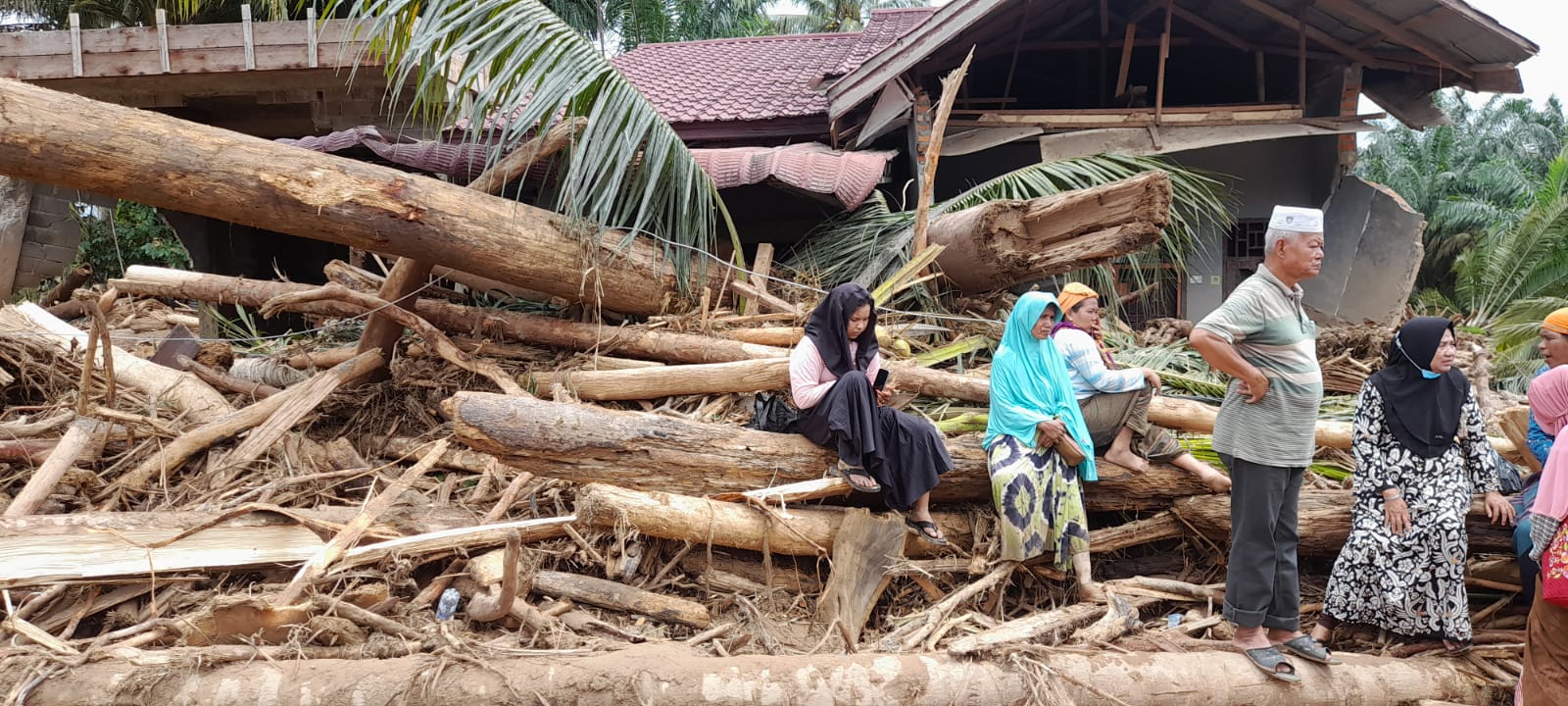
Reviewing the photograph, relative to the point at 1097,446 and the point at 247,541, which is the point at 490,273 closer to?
the point at 247,541

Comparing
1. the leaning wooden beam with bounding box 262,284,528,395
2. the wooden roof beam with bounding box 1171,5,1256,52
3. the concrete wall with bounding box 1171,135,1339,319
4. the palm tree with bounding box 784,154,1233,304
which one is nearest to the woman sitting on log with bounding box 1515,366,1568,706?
the palm tree with bounding box 784,154,1233,304

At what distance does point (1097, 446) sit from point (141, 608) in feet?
15.0

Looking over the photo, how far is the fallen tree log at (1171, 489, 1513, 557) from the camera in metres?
4.54

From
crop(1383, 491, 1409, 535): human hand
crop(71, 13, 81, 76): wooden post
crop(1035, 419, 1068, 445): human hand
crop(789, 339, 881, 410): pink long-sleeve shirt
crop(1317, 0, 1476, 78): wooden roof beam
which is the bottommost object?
crop(1383, 491, 1409, 535): human hand

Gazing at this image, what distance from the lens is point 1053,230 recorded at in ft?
19.6

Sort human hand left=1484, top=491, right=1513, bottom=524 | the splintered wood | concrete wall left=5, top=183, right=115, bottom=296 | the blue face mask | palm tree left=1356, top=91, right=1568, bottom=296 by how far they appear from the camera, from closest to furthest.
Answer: the splintered wood → the blue face mask → human hand left=1484, top=491, right=1513, bottom=524 → concrete wall left=5, top=183, right=115, bottom=296 → palm tree left=1356, top=91, right=1568, bottom=296

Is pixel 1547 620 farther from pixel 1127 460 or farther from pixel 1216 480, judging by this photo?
pixel 1127 460

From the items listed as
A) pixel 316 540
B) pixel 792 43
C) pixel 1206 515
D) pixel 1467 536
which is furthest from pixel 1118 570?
pixel 792 43

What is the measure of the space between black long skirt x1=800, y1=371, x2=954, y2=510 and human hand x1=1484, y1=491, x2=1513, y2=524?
2.30 metres

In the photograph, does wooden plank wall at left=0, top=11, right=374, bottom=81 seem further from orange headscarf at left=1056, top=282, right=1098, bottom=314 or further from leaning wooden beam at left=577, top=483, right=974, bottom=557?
orange headscarf at left=1056, top=282, right=1098, bottom=314

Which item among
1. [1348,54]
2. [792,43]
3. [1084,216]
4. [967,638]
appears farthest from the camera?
[792,43]

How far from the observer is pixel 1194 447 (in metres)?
5.20

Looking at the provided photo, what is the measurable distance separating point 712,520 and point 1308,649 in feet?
8.39

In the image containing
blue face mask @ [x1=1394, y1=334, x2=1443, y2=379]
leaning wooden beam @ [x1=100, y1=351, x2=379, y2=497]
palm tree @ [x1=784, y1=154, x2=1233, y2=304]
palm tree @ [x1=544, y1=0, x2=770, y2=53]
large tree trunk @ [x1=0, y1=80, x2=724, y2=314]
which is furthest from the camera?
palm tree @ [x1=544, y1=0, x2=770, y2=53]
